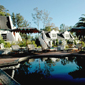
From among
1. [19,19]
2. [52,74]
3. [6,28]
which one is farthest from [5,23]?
[52,74]

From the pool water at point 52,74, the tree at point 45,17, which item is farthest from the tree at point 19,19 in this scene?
the pool water at point 52,74

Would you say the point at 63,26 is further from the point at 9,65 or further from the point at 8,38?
the point at 9,65

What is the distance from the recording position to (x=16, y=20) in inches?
1869

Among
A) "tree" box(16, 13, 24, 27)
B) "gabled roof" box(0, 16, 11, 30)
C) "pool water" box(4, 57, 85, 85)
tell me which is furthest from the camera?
"tree" box(16, 13, 24, 27)

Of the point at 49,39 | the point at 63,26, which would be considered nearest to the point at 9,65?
the point at 49,39

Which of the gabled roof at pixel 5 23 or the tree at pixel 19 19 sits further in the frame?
the tree at pixel 19 19

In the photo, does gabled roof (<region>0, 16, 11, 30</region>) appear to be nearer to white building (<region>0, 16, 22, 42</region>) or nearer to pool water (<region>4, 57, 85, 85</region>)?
white building (<region>0, 16, 22, 42</region>)

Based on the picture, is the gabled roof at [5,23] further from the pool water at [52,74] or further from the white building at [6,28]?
the pool water at [52,74]

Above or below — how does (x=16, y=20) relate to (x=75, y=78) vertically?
above

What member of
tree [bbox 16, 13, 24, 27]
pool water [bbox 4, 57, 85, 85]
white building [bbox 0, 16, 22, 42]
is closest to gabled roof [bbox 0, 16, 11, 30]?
white building [bbox 0, 16, 22, 42]

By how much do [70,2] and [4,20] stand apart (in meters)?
18.3

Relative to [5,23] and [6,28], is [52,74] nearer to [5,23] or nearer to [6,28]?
[6,28]

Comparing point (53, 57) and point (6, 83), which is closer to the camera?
point (6, 83)

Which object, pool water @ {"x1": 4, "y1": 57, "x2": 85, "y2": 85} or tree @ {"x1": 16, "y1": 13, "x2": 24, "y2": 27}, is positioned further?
tree @ {"x1": 16, "y1": 13, "x2": 24, "y2": 27}
